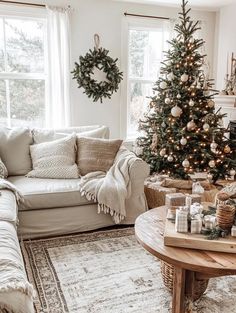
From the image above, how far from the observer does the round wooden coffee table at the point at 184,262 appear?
4.94 ft

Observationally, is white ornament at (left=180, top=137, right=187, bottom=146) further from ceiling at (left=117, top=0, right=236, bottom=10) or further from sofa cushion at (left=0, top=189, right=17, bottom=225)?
ceiling at (left=117, top=0, right=236, bottom=10)

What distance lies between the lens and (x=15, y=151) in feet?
11.3

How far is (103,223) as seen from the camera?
10.5 feet

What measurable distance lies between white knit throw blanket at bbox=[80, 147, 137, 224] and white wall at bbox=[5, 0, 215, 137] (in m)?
1.69

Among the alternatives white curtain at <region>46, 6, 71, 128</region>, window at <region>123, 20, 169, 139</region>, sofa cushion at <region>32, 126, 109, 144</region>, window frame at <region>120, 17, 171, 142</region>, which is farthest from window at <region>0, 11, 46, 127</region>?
window at <region>123, 20, 169, 139</region>

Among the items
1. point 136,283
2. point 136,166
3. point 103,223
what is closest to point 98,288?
point 136,283

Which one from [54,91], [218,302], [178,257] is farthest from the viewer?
Result: [54,91]

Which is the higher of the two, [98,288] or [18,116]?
[18,116]

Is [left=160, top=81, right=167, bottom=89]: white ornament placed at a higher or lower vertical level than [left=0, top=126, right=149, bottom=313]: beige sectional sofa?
higher

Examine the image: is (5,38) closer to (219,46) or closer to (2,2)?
(2,2)

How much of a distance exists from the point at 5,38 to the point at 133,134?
2.25 meters

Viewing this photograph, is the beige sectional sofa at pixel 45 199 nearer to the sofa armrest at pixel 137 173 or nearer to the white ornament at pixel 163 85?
the sofa armrest at pixel 137 173

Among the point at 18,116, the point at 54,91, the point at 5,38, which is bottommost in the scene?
the point at 18,116

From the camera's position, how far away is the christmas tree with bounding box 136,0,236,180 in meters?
3.84
